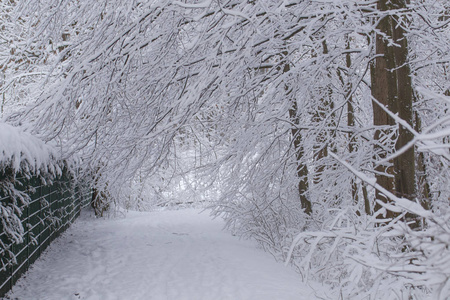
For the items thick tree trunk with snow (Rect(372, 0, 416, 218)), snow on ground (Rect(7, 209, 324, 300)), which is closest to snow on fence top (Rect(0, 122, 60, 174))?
snow on ground (Rect(7, 209, 324, 300))

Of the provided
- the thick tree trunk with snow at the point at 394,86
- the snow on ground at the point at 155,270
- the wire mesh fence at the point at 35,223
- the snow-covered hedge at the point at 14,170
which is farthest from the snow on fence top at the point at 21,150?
the thick tree trunk with snow at the point at 394,86

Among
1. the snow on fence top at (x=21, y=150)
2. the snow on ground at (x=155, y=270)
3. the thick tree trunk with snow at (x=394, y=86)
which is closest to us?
the snow on fence top at (x=21, y=150)

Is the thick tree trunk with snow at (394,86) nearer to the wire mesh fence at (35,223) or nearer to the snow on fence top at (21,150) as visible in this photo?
the snow on fence top at (21,150)

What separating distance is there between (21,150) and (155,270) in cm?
281

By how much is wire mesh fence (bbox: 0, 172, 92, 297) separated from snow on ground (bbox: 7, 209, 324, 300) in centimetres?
20

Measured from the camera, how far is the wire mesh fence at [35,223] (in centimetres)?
523

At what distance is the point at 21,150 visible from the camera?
5.59 metres

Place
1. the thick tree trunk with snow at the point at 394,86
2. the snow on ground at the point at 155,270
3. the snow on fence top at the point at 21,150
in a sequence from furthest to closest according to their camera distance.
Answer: the snow on ground at the point at 155,270 → the thick tree trunk with snow at the point at 394,86 → the snow on fence top at the point at 21,150

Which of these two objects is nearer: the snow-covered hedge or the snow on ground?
the snow-covered hedge

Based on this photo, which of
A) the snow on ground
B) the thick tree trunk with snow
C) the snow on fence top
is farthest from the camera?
the snow on ground

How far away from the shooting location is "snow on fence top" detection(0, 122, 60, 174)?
199 inches

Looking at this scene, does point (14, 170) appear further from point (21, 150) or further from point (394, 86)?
point (394, 86)

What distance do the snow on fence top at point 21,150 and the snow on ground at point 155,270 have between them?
159cm

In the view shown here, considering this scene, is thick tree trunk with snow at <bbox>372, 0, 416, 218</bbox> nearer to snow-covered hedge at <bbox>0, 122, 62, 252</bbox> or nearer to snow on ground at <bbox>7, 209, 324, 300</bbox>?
snow on ground at <bbox>7, 209, 324, 300</bbox>
